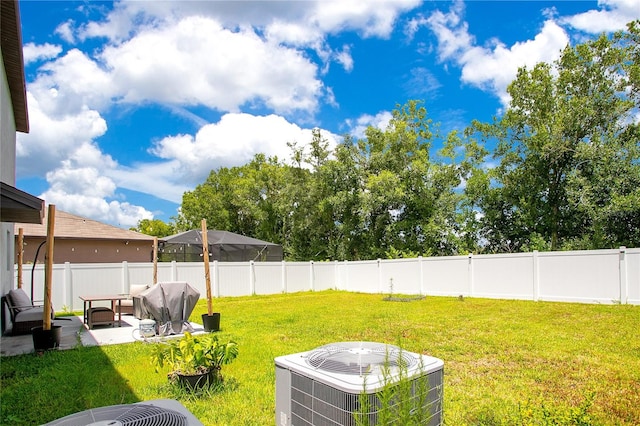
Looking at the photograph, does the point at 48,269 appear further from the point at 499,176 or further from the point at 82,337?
the point at 499,176

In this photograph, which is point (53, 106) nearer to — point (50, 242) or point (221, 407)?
point (50, 242)

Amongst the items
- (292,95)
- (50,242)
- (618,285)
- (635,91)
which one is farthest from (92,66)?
(635,91)

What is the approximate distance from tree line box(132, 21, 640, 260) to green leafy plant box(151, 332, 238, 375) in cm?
1554

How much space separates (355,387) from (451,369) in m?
3.50

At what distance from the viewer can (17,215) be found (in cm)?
525

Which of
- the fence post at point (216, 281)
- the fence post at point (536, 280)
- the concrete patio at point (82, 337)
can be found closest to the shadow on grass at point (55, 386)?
the concrete patio at point (82, 337)

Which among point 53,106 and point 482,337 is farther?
point 53,106

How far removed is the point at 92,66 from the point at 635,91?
1948 cm

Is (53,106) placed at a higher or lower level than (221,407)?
higher

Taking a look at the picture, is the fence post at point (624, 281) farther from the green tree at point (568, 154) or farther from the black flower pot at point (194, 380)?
the black flower pot at point (194, 380)

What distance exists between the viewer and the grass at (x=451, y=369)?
3660mm

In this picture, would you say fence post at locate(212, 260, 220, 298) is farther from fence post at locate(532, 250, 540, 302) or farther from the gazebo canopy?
fence post at locate(532, 250, 540, 302)

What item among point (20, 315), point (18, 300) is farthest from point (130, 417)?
point (18, 300)

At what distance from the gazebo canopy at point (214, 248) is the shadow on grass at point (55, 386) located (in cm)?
1196
